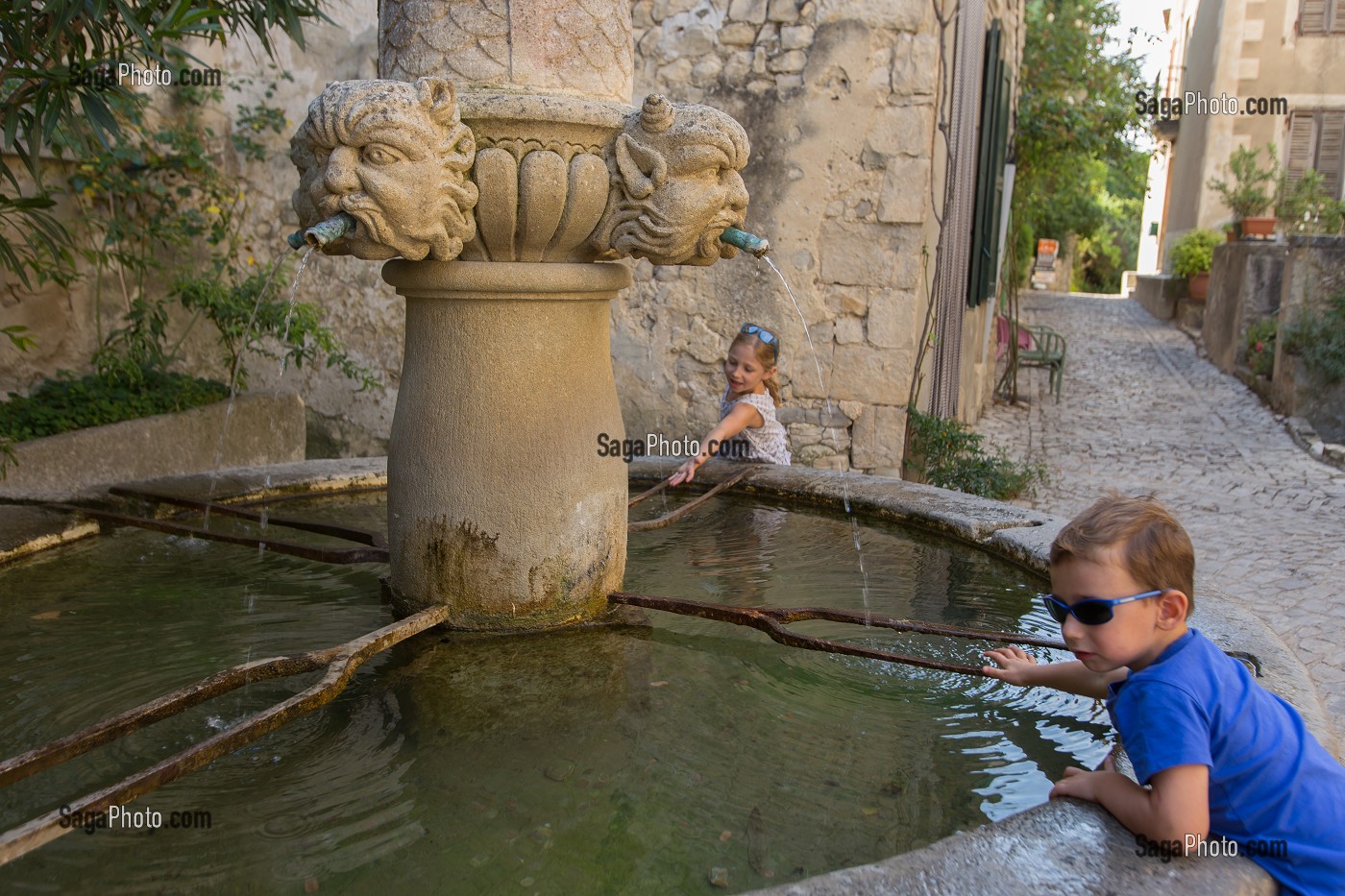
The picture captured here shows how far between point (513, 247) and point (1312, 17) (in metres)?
16.8

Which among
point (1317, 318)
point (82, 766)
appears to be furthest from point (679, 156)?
point (1317, 318)

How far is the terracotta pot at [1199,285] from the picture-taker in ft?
48.2

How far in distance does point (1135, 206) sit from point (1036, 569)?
133 feet

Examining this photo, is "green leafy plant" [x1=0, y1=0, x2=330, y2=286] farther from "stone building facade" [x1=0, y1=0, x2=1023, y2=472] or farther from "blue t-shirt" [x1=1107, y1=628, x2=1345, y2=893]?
"blue t-shirt" [x1=1107, y1=628, x2=1345, y2=893]

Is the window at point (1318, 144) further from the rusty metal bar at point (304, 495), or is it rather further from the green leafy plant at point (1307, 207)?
the rusty metal bar at point (304, 495)

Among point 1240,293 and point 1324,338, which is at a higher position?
point 1240,293

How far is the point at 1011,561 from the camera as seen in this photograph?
129 inches

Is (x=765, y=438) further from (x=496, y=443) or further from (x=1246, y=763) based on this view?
(x=1246, y=763)

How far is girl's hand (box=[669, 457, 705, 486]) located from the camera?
3.96 meters

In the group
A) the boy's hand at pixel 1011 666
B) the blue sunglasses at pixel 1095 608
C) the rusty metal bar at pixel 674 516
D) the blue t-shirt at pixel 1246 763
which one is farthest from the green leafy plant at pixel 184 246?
the blue t-shirt at pixel 1246 763

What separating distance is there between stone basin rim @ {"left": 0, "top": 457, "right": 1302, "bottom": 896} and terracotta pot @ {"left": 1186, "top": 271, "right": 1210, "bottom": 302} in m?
12.6

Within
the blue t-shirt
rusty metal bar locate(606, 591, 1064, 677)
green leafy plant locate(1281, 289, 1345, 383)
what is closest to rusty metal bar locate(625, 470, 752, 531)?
rusty metal bar locate(606, 591, 1064, 677)

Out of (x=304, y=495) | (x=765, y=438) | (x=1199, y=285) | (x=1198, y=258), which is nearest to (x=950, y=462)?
(x=765, y=438)

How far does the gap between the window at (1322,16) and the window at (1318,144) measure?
1.07 meters
